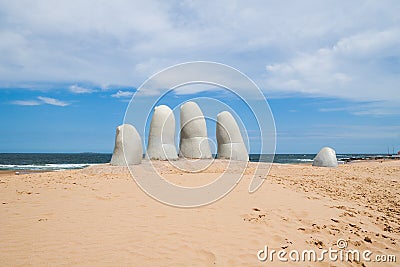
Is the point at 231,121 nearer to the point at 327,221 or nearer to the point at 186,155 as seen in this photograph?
the point at 186,155

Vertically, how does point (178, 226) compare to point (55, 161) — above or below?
above

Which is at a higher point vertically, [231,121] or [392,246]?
[231,121]

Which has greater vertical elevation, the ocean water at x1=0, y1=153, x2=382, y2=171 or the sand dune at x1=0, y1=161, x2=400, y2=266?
the sand dune at x1=0, y1=161, x2=400, y2=266

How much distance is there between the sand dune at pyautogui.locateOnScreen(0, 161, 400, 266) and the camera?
4.12 metres

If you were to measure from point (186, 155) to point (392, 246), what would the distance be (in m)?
13.1

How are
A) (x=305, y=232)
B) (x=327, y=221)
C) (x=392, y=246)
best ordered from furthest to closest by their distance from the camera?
(x=327, y=221)
(x=305, y=232)
(x=392, y=246)

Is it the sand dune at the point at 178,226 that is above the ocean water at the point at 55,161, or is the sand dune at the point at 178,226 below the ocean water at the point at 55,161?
above

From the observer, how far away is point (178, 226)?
541cm

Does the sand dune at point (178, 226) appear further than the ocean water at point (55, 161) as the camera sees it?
No

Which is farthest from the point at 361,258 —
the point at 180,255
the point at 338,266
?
the point at 180,255

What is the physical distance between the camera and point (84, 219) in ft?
18.5

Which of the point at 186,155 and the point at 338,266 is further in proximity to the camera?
the point at 186,155

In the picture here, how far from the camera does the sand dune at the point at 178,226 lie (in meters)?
4.12

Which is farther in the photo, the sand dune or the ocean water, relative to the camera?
the ocean water
